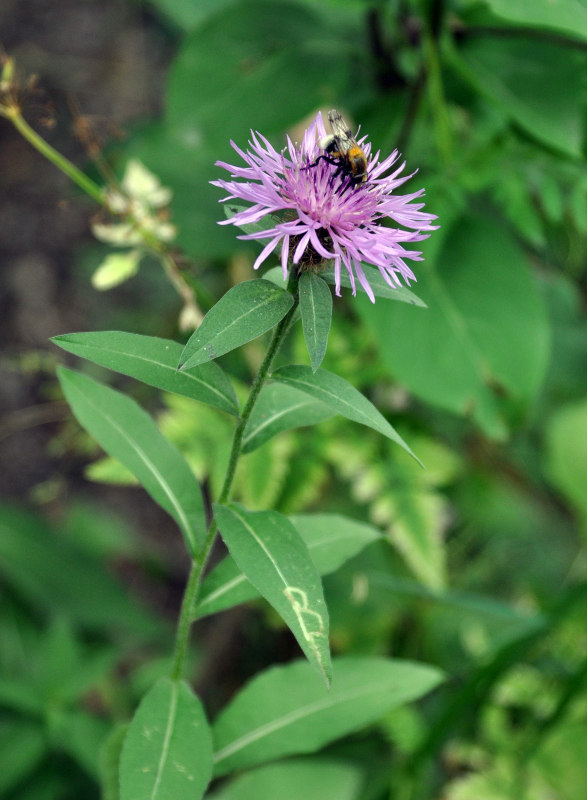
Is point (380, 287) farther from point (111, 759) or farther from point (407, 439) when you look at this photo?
point (407, 439)

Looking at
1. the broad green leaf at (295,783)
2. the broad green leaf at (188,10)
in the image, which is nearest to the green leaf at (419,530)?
the broad green leaf at (295,783)

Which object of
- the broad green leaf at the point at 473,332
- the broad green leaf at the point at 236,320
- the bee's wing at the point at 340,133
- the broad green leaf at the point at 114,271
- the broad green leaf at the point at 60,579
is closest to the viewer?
the broad green leaf at the point at 236,320

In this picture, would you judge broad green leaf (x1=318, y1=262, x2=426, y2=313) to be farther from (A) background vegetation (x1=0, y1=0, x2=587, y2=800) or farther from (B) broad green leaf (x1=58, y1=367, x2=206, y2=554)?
(A) background vegetation (x1=0, y1=0, x2=587, y2=800)

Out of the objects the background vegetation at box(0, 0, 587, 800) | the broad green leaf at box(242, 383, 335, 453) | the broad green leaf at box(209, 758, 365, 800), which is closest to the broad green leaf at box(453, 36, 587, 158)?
the background vegetation at box(0, 0, 587, 800)

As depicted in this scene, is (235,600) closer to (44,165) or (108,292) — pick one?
(108,292)

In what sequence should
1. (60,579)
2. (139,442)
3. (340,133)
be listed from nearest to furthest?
(340,133) < (139,442) < (60,579)

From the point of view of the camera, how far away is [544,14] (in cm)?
115

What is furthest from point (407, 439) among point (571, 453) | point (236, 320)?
point (236, 320)

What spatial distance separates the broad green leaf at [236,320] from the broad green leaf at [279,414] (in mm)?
183

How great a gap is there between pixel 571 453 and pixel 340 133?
4.61 ft

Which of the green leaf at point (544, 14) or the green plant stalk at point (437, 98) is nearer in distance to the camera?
the green leaf at point (544, 14)

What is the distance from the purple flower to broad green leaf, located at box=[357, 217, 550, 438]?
0.67m

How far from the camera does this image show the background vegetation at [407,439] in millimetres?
1394

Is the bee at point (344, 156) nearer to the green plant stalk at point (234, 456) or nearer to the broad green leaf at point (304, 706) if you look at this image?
the green plant stalk at point (234, 456)
